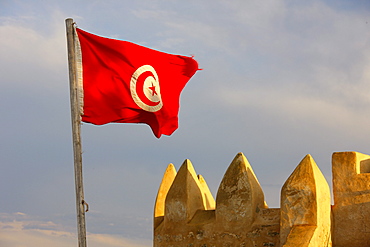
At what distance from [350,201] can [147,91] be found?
201 inches

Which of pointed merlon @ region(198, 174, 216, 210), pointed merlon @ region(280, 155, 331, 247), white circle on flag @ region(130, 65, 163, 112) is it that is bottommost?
pointed merlon @ region(280, 155, 331, 247)

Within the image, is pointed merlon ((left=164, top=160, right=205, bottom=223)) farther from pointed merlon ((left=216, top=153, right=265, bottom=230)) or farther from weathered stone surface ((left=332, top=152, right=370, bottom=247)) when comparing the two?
weathered stone surface ((left=332, top=152, right=370, bottom=247))

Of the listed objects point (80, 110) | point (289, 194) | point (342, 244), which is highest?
point (80, 110)

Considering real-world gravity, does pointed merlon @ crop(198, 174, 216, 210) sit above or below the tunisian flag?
below

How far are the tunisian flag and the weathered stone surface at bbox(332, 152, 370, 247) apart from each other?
3.92 meters

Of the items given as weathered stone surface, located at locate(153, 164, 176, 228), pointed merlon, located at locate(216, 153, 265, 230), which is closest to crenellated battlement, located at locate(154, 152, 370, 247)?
pointed merlon, located at locate(216, 153, 265, 230)

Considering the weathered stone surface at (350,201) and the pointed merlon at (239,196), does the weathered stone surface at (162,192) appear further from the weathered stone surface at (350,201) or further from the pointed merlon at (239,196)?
the weathered stone surface at (350,201)

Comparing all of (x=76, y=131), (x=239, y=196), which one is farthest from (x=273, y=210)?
(x=76, y=131)

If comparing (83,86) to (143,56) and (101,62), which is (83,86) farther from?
(143,56)

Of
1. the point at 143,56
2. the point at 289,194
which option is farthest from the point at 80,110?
the point at 289,194

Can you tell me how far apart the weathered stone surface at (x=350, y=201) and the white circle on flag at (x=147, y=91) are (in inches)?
174

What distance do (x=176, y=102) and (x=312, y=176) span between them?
3.14 metres

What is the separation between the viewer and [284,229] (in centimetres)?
1250

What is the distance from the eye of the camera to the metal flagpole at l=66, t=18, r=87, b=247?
9883 millimetres
